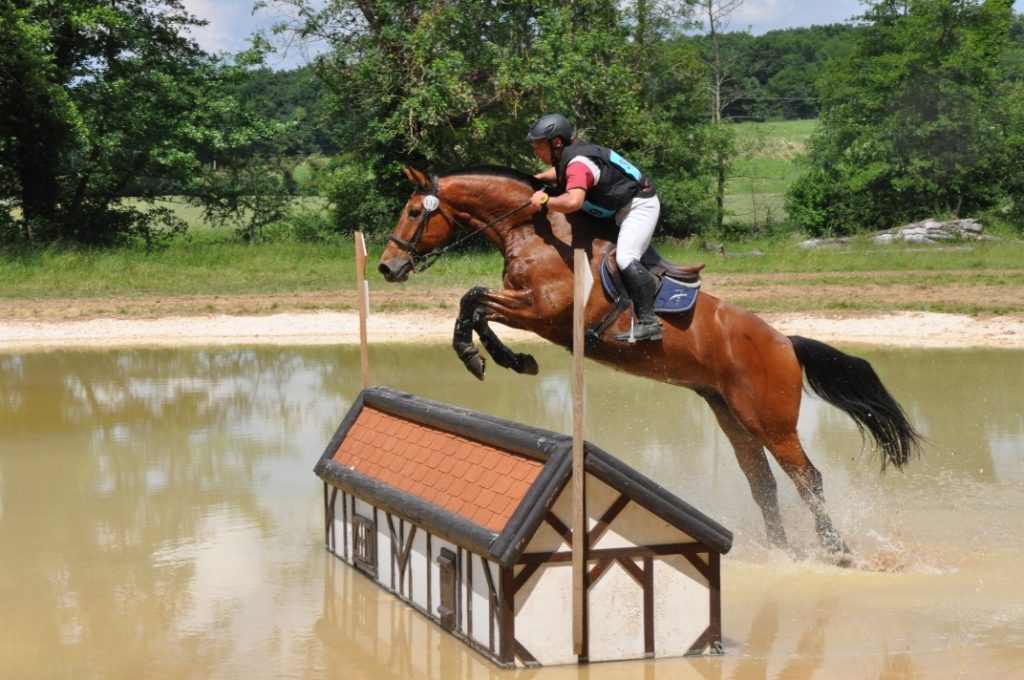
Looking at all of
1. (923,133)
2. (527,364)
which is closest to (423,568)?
(527,364)

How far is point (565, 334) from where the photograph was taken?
6.92 meters

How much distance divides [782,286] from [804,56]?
53925 millimetres

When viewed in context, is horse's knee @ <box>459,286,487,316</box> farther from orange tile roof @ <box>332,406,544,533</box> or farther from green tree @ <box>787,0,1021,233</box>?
green tree @ <box>787,0,1021,233</box>

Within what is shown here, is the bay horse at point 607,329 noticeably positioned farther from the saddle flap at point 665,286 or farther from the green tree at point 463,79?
the green tree at point 463,79

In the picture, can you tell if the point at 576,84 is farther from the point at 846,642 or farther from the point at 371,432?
the point at 846,642

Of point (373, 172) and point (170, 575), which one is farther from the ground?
point (373, 172)

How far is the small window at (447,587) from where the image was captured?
5.85m

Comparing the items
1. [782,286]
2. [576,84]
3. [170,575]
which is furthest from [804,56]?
[170,575]

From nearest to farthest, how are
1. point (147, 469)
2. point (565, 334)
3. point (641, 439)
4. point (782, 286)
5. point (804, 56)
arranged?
point (565, 334) → point (147, 469) → point (641, 439) → point (782, 286) → point (804, 56)

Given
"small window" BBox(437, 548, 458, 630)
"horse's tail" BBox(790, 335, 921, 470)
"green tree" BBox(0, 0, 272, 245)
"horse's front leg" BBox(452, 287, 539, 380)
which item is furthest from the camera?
"green tree" BBox(0, 0, 272, 245)

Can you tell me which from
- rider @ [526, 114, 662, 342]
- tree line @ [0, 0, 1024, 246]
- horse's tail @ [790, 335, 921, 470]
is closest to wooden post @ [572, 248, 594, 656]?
rider @ [526, 114, 662, 342]

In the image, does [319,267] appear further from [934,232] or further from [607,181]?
[607,181]

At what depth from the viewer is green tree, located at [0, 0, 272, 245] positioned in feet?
77.4

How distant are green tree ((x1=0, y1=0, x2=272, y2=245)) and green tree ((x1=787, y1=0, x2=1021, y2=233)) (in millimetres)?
13938
